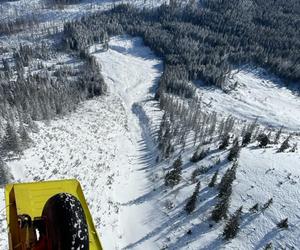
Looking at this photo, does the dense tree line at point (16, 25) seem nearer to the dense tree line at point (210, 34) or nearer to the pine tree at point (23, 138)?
the dense tree line at point (210, 34)

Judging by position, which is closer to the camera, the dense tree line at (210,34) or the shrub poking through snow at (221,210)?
the shrub poking through snow at (221,210)

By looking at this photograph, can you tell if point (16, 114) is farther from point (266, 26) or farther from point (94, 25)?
point (266, 26)

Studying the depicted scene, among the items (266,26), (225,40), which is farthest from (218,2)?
(225,40)

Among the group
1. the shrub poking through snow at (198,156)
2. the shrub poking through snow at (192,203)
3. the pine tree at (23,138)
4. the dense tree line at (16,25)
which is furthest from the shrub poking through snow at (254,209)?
the dense tree line at (16,25)

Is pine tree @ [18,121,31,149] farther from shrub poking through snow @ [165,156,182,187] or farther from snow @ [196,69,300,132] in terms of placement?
snow @ [196,69,300,132]

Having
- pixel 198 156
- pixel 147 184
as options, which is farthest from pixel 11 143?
pixel 198 156

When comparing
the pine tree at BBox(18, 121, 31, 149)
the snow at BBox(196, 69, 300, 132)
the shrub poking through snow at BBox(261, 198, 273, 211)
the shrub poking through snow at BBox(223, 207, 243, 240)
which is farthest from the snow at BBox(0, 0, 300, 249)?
the snow at BBox(196, 69, 300, 132)
